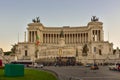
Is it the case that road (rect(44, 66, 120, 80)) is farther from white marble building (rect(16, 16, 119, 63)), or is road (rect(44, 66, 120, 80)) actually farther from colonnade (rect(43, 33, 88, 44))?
colonnade (rect(43, 33, 88, 44))

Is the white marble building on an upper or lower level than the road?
upper

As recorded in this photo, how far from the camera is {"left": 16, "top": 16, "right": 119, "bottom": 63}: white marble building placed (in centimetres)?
11350

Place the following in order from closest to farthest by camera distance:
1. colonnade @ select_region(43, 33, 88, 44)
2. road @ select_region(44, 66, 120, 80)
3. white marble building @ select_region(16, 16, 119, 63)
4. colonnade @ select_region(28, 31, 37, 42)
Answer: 1. road @ select_region(44, 66, 120, 80)
2. white marble building @ select_region(16, 16, 119, 63)
3. colonnade @ select_region(28, 31, 37, 42)
4. colonnade @ select_region(43, 33, 88, 44)

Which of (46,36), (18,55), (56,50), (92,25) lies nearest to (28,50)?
(18,55)

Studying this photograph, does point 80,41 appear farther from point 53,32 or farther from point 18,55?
point 18,55

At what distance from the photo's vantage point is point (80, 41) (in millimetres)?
143875

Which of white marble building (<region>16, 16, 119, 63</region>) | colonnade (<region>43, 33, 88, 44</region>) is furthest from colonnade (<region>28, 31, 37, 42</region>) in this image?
colonnade (<region>43, 33, 88, 44</region>)

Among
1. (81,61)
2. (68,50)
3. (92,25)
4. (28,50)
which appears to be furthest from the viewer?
(92,25)

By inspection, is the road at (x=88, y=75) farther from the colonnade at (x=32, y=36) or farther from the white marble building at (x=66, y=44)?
the colonnade at (x=32, y=36)

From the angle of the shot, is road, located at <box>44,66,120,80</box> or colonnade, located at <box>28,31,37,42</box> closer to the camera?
road, located at <box>44,66,120,80</box>

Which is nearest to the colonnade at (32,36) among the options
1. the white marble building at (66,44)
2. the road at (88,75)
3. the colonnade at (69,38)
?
the white marble building at (66,44)

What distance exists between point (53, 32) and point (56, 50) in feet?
94.2

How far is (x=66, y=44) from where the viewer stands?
466 feet

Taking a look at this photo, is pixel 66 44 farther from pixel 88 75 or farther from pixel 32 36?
pixel 88 75
